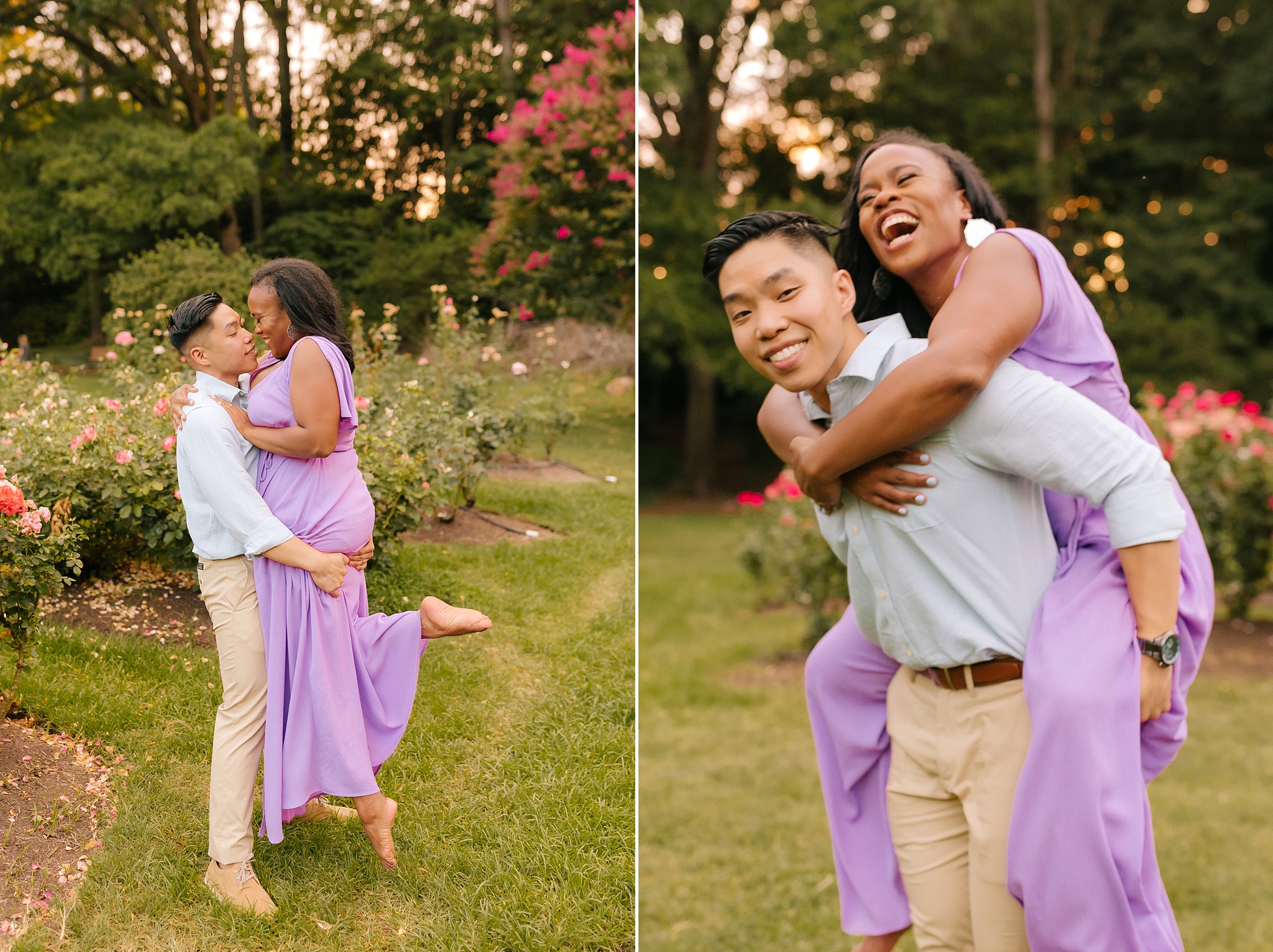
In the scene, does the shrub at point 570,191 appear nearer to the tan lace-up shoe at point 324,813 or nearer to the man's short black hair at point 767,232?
the man's short black hair at point 767,232

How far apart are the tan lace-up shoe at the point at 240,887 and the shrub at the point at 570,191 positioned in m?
1.70

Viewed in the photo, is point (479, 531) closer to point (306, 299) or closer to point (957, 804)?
point (306, 299)

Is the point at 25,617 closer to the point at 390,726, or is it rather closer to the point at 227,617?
the point at 227,617

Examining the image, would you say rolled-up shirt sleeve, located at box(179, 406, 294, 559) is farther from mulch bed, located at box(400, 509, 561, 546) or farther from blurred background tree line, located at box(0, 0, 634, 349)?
mulch bed, located at box(400, 509, 561, 546)

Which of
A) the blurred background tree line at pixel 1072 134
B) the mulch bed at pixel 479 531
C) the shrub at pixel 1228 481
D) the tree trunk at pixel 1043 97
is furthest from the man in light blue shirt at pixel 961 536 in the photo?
the tree trunk at pixel 1043 97

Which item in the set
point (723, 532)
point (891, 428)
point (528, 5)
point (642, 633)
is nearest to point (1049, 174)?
point (723, 532)

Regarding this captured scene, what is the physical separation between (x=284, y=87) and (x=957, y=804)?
241cm

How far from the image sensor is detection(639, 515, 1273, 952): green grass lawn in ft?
12.4

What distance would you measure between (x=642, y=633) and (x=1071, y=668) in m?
5.80

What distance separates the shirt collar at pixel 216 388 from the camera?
6.93 ft

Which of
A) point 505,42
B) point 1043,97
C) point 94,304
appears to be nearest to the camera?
point 94,304

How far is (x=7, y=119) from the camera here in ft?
8.00

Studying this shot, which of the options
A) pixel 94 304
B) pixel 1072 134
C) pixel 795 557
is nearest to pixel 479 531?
pixel 94 304

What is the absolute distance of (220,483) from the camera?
206 cm
